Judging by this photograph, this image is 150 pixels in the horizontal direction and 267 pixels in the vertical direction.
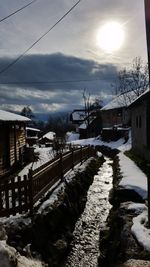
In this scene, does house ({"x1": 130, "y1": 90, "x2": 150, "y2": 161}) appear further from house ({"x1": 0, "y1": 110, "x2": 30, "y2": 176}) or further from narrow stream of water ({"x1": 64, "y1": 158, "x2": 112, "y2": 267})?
house ({"x1": 0, "y1": 110, "x2": 30, "y2": 176})

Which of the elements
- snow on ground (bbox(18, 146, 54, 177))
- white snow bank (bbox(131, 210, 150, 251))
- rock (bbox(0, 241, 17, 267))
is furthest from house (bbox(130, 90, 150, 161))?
rock (bbox(0, 241, 17, 267))

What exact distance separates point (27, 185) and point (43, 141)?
4011 cm

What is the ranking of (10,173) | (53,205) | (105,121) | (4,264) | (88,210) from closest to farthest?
(4,264)
(53,205)
(88,210)
(10,173)
(105,121)

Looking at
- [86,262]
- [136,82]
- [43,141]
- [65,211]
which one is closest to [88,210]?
[65,211]

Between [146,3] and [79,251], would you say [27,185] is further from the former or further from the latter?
[146,3]

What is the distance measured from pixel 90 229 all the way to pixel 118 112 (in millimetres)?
40215

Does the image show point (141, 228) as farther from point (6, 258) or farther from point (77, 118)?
point (77, 118)

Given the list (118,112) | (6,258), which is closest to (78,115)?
→ (118,112)

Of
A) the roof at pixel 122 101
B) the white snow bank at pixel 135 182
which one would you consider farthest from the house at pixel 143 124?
the roof at pixel 122 101

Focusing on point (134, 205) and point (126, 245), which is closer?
point (126, 245)

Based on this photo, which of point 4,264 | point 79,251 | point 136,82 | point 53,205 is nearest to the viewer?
point 4,264

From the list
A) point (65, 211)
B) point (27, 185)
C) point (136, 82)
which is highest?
point (136, 82)

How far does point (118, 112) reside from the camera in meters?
48.9

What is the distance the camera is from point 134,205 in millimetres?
7664
